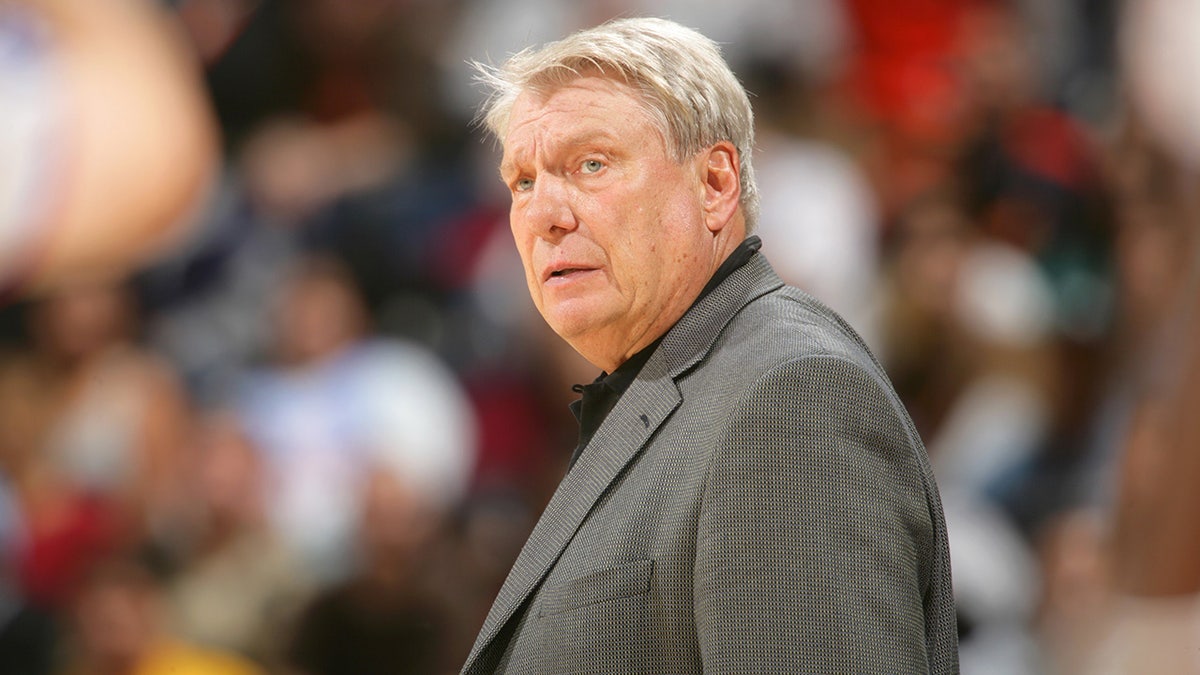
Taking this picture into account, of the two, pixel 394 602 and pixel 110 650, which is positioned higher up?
pixel 394 602

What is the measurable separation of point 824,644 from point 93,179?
425 cm

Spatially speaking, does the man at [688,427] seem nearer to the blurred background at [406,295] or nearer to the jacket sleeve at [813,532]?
the jacket sleeve at [813,532]

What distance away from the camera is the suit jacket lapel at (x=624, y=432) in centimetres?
148

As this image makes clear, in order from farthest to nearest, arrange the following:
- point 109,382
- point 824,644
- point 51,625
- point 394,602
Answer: point 109,382
point 51,625
point 394,602
point 824,644

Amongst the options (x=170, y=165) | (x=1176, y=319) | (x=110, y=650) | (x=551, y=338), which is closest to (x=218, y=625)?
(x=110, y=650)

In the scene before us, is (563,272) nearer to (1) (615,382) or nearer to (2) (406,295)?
(1) (615,382)

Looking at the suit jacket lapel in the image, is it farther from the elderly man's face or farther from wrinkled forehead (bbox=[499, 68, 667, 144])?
wrinkled forehead (bbox=[499, 68, 667, 144])

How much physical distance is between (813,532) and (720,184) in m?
0.50

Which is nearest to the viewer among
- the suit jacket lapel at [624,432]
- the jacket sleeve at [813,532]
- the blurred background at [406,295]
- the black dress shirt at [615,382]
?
the jacket sleeve at [813,532]

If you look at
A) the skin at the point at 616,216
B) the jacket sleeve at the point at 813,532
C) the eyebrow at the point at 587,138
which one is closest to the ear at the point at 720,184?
the skin at the point at 616,216

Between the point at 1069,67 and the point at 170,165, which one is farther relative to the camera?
the point at 170,165

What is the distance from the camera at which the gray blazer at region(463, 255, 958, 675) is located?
1226 mm

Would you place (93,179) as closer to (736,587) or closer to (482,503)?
(482,503)

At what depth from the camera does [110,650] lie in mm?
4238
